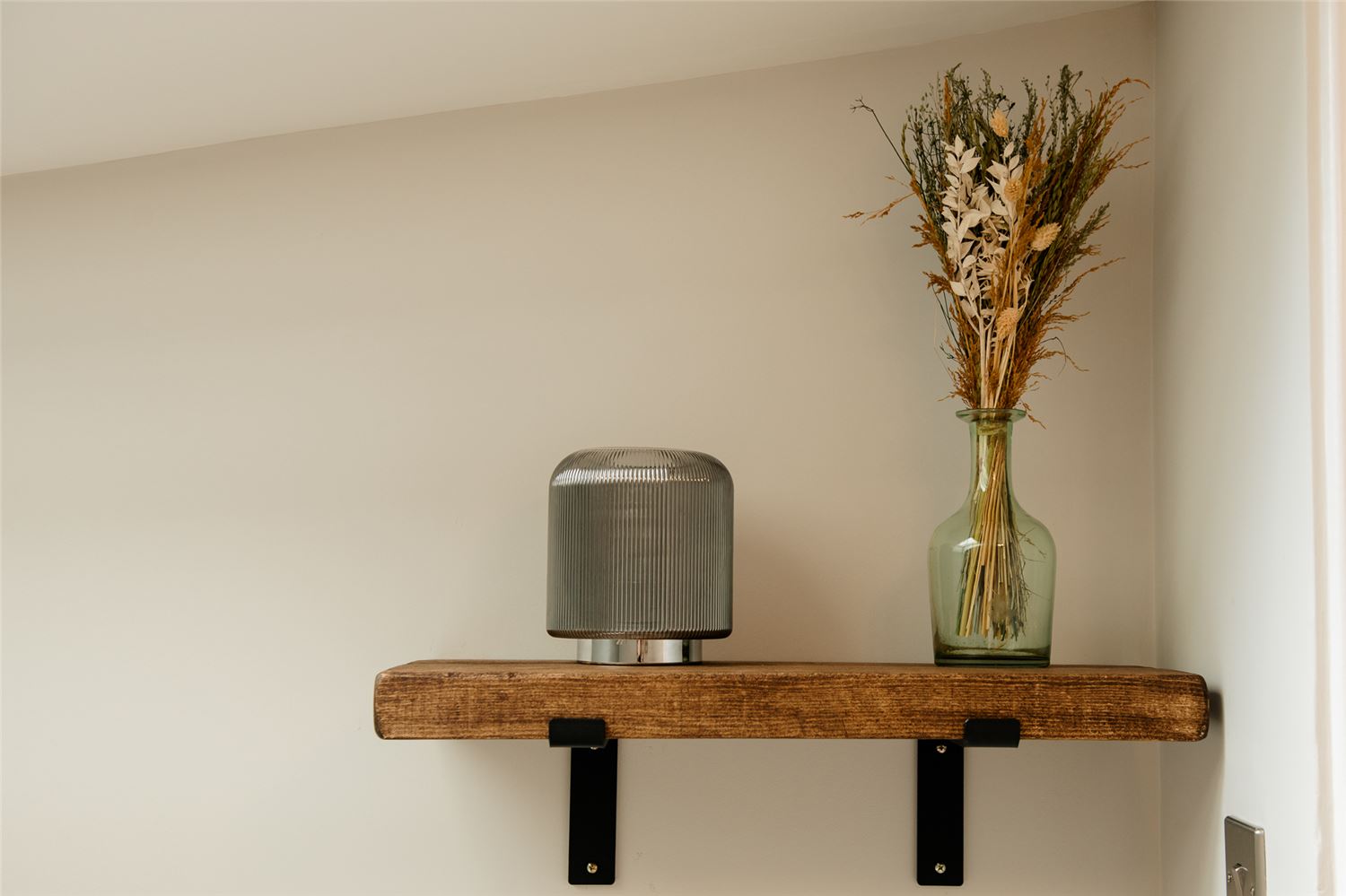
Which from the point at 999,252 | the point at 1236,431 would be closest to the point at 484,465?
the point at 999,252

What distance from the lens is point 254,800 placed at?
1062 millimetres

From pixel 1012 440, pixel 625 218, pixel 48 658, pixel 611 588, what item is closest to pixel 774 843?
pixel 611 588

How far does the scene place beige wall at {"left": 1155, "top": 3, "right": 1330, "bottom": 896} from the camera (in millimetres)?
765

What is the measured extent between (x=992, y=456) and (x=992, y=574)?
0.33ft

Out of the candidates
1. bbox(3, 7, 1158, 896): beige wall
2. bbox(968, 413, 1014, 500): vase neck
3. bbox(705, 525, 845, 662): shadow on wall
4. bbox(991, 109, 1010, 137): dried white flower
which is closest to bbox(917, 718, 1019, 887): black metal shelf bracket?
bbox(3, 7, 1158, 896): beige wall

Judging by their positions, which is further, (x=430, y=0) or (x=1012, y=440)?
(x=1012, y=440)

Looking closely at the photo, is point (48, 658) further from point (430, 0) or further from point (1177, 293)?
point (1177, 293)

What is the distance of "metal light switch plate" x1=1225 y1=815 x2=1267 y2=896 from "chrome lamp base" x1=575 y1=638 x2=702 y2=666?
0.42 metres

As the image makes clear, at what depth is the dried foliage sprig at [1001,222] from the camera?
0.94m

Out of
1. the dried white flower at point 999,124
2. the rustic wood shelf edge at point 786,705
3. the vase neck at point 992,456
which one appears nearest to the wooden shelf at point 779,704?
the rustic wood shelf edge at point 786,705

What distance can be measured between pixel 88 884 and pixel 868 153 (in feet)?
3.29

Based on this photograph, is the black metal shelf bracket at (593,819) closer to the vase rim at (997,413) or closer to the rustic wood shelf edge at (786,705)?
the rustic wood shelf edge at (786,705)

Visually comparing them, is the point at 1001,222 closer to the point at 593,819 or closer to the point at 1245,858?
the point at 1245,858

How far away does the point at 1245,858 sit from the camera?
2.72 ft
